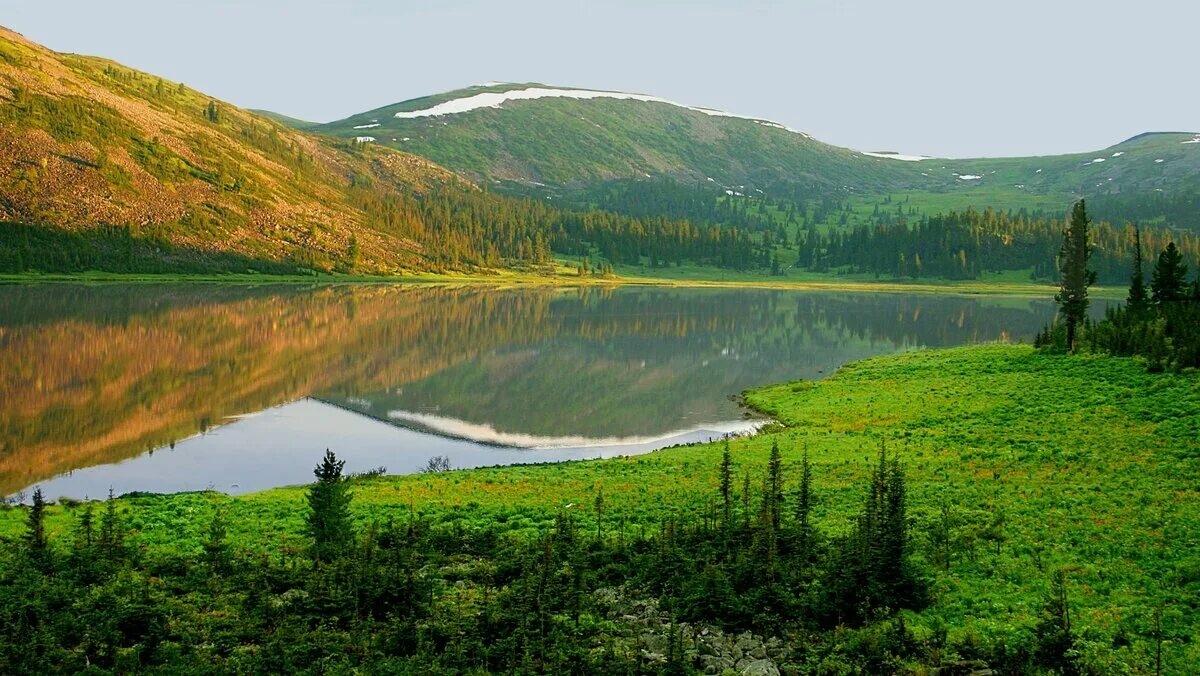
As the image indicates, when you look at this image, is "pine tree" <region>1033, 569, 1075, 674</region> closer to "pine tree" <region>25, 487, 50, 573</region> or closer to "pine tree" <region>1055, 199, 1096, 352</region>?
"pine tree" <region>25, 487, 50, 573</region>

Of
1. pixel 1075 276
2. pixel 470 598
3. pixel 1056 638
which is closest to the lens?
pixel 1056 638

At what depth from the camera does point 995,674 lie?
13828mm

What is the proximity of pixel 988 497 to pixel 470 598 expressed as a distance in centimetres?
1598

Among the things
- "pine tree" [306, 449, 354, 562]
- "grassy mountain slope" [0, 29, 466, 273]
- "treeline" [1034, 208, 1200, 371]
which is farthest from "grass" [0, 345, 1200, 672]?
"grassy mountain slope" [0, 29, 466, 273]

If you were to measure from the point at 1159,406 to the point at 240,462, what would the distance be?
128 feet

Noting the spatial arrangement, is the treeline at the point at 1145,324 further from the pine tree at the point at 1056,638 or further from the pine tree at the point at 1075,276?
the pine tree at the point at 1056,638

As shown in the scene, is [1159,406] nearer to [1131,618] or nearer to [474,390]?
[1131,618]

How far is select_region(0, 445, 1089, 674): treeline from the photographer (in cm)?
1459

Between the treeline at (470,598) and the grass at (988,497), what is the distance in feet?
3.62

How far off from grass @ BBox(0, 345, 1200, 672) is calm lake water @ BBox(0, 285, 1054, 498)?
7.45 metres

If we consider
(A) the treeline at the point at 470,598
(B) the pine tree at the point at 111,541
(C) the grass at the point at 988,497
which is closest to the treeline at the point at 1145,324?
(C) the grass at the point at 988,497

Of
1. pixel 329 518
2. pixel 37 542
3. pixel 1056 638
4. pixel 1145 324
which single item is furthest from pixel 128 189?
pixel 1056 638

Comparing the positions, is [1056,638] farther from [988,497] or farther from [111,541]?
[111,541]

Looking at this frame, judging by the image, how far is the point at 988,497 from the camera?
81.7 feet
